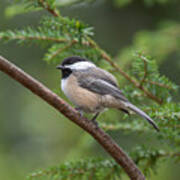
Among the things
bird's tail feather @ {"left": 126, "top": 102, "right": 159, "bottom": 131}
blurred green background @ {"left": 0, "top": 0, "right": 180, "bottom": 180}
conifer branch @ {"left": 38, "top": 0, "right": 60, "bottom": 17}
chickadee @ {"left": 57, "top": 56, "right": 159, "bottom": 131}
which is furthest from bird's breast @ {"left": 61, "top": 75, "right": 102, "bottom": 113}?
blurred green background @ {"left": 0, "top": 0, "right": 180, "bottom": 180}

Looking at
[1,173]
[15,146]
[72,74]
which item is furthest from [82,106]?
[15,146]

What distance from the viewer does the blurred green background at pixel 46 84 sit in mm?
3264

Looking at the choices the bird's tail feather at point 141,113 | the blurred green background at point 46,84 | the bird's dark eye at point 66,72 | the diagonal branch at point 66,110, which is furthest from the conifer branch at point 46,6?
the blurred green background at point 46,84

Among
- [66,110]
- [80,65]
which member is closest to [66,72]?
[80,65]

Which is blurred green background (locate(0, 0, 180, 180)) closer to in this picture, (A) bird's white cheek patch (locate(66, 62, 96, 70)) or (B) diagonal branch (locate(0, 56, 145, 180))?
(A) bird's white cheek patch (locate(66, 62, 96, 70))

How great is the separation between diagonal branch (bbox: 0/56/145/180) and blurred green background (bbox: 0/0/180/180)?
1.83 m

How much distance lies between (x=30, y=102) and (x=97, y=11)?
3.71 ft

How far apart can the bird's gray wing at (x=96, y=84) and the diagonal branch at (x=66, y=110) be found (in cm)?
68

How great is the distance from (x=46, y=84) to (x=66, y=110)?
1.96m

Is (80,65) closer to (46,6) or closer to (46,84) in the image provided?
(46,6)

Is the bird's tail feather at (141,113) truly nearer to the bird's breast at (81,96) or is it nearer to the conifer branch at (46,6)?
the bird's breast at (81,96)

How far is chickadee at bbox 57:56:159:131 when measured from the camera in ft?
6.84

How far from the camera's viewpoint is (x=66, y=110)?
1324mm

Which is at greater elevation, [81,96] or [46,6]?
[46,6]
